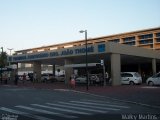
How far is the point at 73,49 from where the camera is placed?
4172 cm

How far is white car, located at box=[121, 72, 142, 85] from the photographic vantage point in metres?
38.9

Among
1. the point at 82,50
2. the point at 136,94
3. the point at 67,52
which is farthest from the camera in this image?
the point at 67,52

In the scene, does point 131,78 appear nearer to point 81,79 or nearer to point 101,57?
point 101,57

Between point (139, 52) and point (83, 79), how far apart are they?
357 inches

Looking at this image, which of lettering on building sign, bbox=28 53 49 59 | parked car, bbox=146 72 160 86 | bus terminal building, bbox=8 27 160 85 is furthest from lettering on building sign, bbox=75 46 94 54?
parked car, bbox=146 72 160 86

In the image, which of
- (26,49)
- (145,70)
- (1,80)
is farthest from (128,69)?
(26,49)

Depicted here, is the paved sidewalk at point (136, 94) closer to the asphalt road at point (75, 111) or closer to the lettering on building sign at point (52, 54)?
the asphalt road at point (75, 111)

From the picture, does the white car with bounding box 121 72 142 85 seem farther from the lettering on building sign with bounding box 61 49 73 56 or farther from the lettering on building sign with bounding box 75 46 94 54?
the lettering on building sign with bounding box 61 49 73 56

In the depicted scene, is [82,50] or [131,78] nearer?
[131,78]

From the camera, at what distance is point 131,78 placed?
39.2m

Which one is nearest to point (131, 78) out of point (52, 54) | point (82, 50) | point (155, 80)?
point (155, 80)

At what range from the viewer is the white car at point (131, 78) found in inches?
1532

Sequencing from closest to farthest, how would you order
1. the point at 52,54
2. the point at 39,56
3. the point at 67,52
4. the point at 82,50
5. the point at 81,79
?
the point at 82,50
the point at 67,52
the point at 81,79
the point at 52,54
the point at 39,56

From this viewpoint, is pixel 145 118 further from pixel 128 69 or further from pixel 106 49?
pixel 128 69
